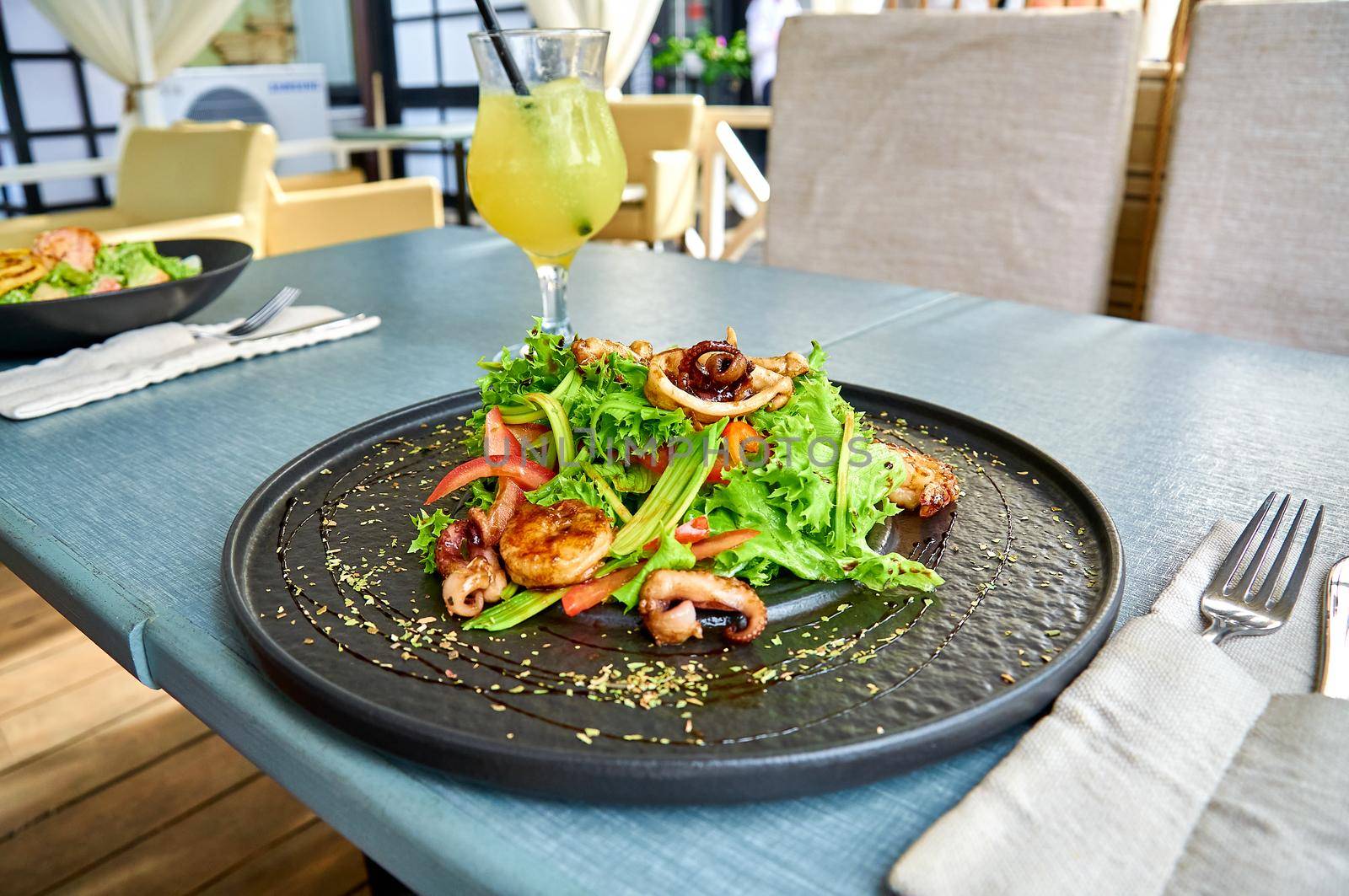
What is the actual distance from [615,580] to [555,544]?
0.13ft

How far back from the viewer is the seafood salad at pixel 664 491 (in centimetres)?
53

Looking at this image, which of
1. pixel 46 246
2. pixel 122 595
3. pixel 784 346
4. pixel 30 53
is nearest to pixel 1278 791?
pixel 122 595

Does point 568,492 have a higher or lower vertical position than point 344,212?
higher

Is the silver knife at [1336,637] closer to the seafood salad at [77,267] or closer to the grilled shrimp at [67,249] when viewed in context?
the seafood salad at [77,267]

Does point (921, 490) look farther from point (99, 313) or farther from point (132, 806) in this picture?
point (132, 806)

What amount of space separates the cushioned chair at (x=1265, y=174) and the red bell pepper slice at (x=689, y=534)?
1.55 meters

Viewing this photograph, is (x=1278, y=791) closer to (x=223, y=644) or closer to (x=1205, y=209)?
(x=223, y=644)

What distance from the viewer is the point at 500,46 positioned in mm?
953

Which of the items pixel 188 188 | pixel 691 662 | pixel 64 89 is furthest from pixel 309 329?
pixel 64 89

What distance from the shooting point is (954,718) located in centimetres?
43

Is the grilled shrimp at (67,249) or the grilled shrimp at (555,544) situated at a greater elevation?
the grilled shrimp at (67,249)

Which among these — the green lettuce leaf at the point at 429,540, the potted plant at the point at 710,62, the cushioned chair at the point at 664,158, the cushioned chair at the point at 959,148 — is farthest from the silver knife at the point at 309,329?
the potted plant at the point at 710,62

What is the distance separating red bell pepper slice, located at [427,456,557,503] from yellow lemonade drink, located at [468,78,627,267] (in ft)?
1.61

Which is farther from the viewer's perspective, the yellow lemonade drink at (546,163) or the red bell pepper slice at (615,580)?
the yellow lemonade drink at (546,163)
